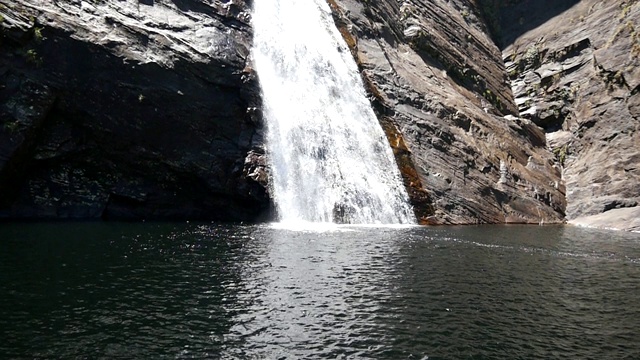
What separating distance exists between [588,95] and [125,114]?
45787mm

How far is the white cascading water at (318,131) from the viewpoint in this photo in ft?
121

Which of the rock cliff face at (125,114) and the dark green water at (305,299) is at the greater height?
the rock cliff face at (125,114)

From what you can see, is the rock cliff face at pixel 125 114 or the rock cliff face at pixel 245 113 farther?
the rock cliff face at pixel 245 113

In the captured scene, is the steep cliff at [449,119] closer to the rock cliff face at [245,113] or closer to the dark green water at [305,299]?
the rock cliff face at [245,113]

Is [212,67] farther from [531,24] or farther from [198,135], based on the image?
[531,24]

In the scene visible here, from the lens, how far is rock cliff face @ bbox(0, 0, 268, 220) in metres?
30.8

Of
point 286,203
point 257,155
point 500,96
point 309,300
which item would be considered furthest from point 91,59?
point 500,96

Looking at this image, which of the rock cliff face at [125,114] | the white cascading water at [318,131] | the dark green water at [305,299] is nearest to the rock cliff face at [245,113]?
the rock cliff face at [125,114]

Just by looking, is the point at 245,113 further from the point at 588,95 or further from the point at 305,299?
the point at 588,95

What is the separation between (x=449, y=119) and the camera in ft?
153

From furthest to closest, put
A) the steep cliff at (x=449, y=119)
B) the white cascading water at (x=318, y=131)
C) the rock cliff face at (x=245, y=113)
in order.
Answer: the steep cliff at (x=449, y=119) → the white cascading water at (x=318, y=131) → the rock cliff face at (x=245, y=113)

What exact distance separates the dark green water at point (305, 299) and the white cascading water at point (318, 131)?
10.8 metres

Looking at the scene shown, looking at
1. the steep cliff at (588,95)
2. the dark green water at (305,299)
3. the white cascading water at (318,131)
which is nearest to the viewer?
the dark green water at (305,299)

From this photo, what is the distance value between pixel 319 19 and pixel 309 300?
38249mm
